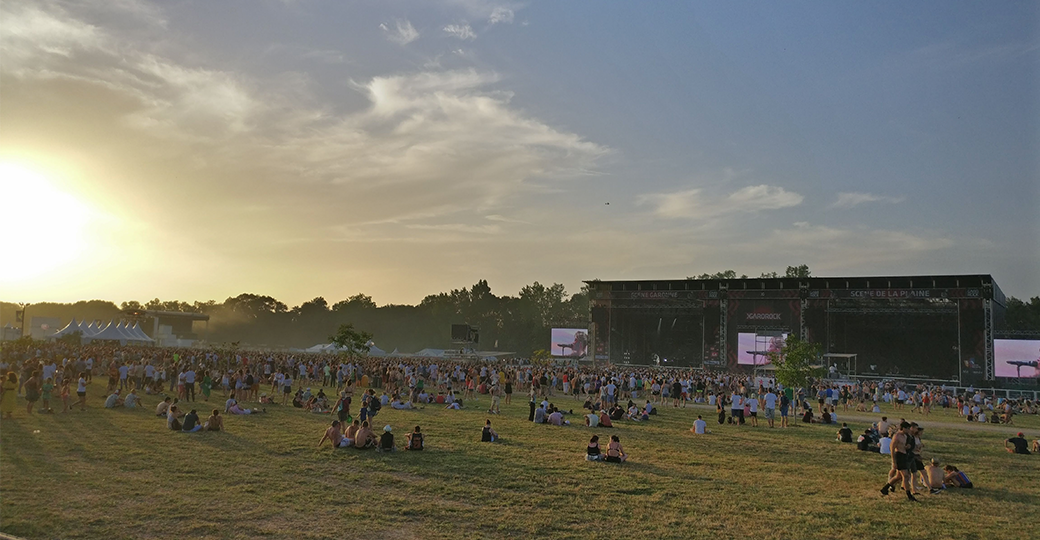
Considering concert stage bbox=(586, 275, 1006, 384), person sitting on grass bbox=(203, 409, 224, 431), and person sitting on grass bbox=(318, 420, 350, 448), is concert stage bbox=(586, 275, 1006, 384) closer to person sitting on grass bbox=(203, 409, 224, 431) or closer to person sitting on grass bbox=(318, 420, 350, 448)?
person sitting on grass bbox=(318, 420, 350, 448)

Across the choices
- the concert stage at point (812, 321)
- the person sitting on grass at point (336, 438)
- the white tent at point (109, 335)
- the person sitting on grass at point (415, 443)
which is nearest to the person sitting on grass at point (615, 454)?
the person sitting on grass at point (415, 443)

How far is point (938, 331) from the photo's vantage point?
150 ft

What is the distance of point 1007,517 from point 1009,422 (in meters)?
19.5

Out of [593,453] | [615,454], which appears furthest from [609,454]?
[593,453]

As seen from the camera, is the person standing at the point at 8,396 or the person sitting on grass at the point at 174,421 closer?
the person sitting on grass at the point at 174,421

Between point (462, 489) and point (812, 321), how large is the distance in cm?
4466

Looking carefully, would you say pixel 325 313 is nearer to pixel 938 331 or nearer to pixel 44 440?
pixel 938 331

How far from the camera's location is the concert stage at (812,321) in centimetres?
4381

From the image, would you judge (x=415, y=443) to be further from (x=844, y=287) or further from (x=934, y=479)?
(x=844, y=287)

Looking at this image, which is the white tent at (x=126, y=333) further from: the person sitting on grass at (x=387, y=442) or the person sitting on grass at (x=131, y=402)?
the person sitting on grass at (x=387, y=442)

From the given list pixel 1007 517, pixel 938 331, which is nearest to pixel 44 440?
pixel 1007 517

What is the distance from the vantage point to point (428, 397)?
24.7 metres

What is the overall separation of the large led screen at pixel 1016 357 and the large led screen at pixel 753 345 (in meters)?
Answer: 13.1

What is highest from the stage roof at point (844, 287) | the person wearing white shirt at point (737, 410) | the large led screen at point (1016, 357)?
the stage roof at point (844, 287)
